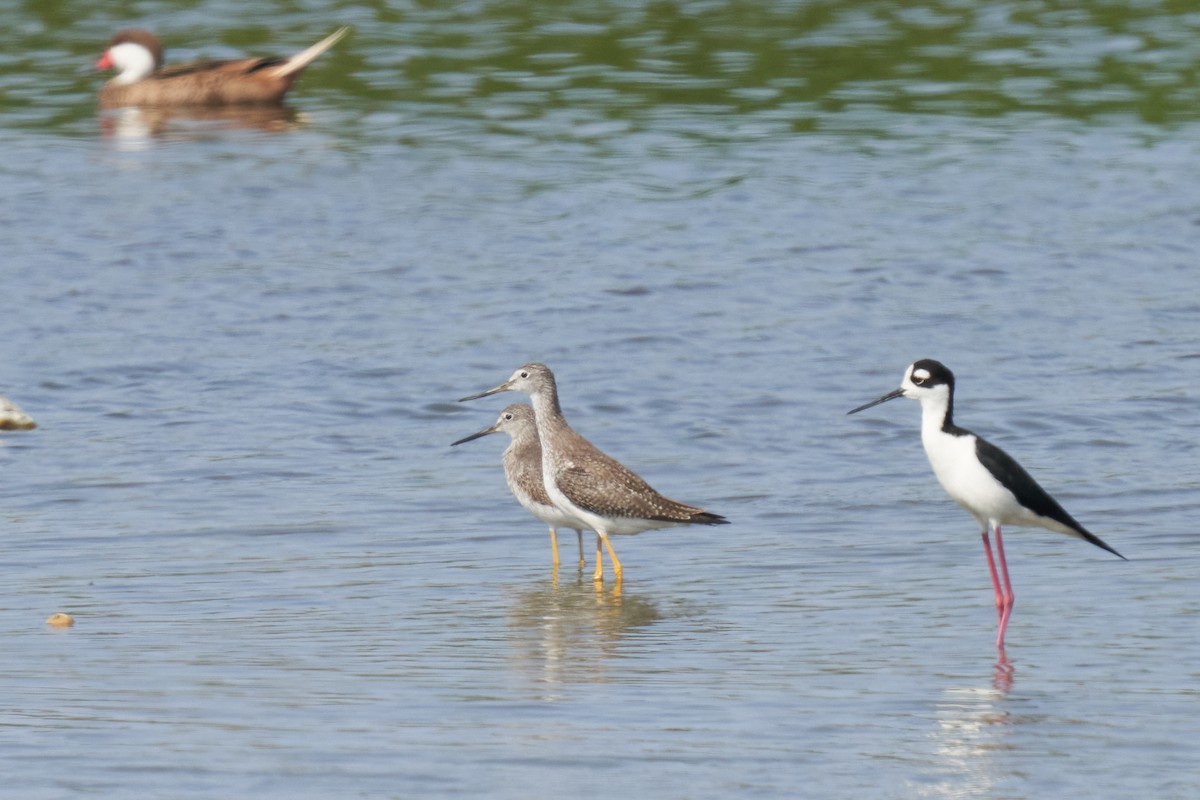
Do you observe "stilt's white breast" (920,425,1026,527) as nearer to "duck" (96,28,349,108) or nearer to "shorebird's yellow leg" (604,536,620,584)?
"shorebird's yellow leg" (604,536,620,584)

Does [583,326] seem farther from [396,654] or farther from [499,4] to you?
[499,4]

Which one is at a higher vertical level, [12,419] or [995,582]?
[995,582]

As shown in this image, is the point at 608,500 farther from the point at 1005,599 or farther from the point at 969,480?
the point at 1005,599

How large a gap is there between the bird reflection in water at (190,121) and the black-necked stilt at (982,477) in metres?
14.7

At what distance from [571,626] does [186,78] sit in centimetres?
1613

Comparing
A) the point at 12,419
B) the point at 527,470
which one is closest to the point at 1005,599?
the point at 527,470

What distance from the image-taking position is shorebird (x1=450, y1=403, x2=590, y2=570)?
33.7 ft

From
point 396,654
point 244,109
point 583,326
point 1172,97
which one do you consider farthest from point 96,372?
point 1172,97

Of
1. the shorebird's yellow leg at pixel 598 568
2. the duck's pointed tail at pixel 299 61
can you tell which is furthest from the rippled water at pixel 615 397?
the duck's pointed tail at pixel 299 61

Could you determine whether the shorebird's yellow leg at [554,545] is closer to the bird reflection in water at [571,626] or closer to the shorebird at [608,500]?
the bird reflection in water at [571,626]

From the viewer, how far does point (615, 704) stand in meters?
7.49

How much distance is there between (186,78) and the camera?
2384cm

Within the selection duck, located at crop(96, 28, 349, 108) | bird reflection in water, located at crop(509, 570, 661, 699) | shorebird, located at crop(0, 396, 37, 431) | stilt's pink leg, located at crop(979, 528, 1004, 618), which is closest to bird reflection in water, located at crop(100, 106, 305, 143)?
duck, located at crop(96, 28, 349, 108)

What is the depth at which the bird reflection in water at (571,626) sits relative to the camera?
A: 318 inches
